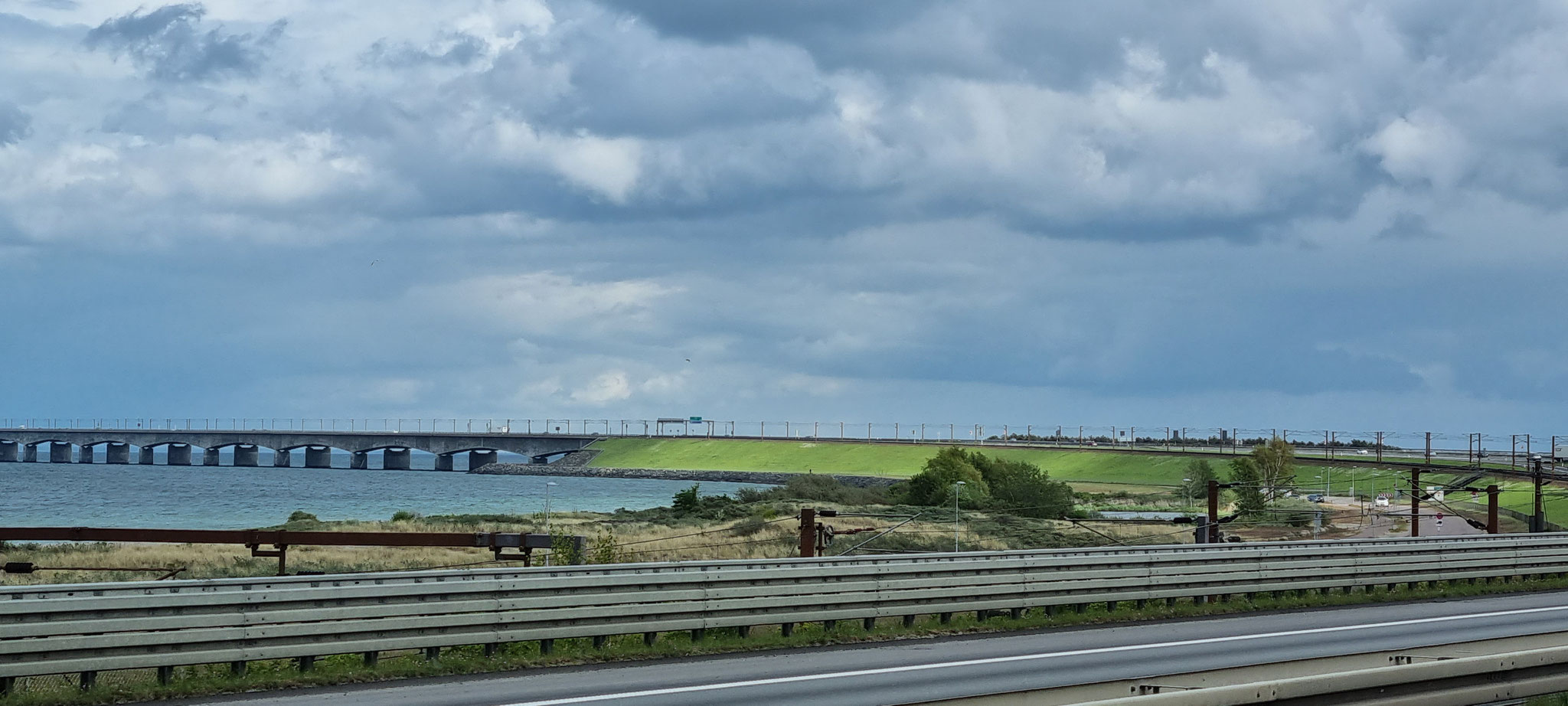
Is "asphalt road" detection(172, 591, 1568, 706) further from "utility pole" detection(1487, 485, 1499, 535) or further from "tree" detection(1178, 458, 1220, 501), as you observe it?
"tree" detection(1178, 458, 1220, 501)

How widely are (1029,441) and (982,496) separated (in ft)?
339

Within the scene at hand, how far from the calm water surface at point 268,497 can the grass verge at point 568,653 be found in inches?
1992

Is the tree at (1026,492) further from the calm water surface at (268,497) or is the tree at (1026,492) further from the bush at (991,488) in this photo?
the calm water surface at (268,497)

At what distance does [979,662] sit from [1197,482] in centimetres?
7825

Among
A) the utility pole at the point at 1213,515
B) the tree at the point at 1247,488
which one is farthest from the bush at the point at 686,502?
the utility pole at the point at 1213,515

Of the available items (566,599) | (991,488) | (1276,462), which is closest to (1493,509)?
(566,599)

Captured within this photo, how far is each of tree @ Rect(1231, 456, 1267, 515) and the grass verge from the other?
1481 inches

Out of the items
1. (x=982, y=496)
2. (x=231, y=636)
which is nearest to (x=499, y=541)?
(x=231, y=636)

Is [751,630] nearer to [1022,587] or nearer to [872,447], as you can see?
[1022,587]

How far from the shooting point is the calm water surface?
74.5 meters

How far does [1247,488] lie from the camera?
60.4 m

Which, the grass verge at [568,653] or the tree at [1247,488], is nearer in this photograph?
the grass verge at [568,653]

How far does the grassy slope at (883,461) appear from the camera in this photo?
118375mm

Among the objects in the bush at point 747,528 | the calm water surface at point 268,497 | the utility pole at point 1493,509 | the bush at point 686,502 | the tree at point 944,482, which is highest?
the utility pole at point 1493,509
